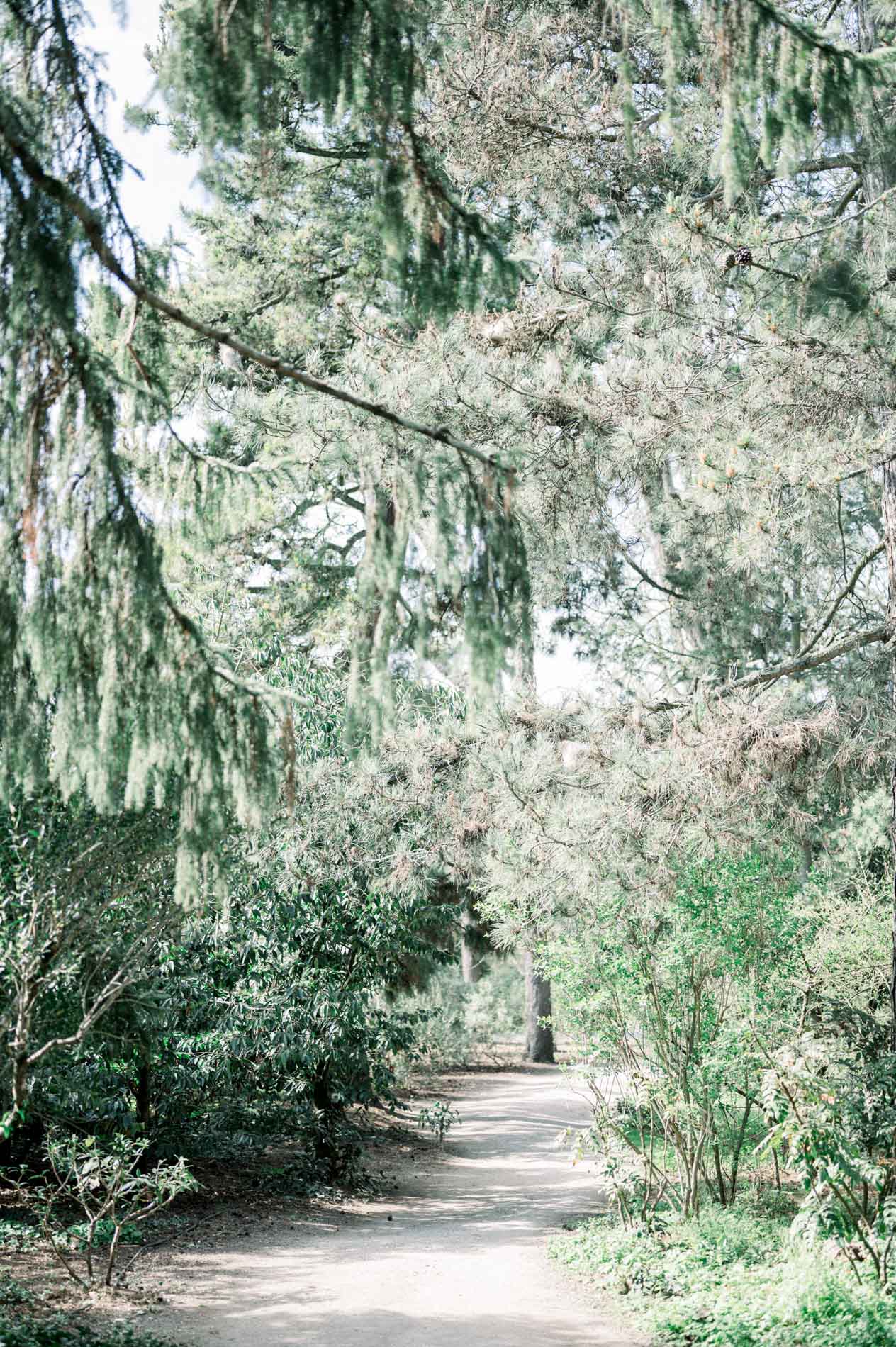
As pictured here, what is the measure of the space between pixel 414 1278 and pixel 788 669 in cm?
454

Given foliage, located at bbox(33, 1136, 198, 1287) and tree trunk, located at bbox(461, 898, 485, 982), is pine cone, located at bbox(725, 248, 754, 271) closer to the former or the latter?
foliage, located at bbox(33, 1136, 198, 1287)

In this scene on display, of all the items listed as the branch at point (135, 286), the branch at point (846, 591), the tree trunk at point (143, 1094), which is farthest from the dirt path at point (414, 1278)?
the branch at point (135, 286)

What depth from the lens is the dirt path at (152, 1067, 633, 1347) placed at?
570 cm

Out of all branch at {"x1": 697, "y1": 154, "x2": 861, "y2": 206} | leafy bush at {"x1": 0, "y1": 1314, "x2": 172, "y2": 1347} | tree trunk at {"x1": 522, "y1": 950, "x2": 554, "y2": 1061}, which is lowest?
tree trunk at {"x1": 522, "y1": 950, "x2": 554, "y2": 1061}

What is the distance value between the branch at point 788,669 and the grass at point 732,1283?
10.9 ft

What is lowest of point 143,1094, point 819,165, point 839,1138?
point 143,1094

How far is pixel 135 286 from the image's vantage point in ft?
11.5

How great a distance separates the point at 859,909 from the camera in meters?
9.58

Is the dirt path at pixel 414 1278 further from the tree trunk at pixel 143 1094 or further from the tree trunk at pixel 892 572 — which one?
the tree trunk at pixel 892 572

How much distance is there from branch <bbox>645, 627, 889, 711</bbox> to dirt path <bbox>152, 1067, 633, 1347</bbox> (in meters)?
2.88

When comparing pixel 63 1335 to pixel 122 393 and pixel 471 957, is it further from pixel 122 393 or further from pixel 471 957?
pixel 471 957

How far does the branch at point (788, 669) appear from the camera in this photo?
7.28m

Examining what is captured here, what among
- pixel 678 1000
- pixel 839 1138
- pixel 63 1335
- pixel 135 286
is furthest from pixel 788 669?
pixel 63 1335

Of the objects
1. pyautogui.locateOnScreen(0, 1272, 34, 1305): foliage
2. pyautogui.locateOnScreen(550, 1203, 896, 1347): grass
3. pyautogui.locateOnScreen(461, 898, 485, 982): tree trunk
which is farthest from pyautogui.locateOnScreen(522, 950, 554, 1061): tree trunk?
pyautogui.locateOnScreen(0, 1272, 34, 1305): foliage
